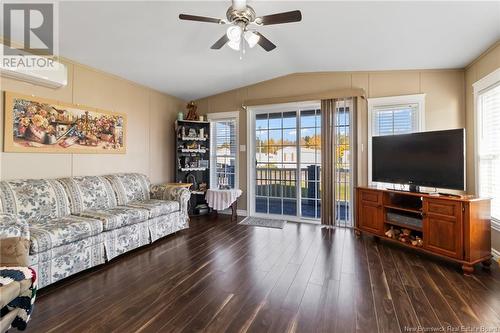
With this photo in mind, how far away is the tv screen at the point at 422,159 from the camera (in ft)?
9.24

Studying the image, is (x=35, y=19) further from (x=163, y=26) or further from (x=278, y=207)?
(x=278, y=207)

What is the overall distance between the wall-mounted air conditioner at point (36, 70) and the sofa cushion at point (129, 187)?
142cm

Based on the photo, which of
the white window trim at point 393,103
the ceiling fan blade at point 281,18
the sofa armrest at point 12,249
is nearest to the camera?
the sofa armrest at point 12,249

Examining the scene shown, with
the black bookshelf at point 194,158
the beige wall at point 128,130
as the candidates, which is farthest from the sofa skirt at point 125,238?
the black bookshelf at point 194,158

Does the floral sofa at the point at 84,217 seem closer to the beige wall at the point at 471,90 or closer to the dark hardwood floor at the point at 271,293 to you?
the dark hardwood floor at the point at 271,293

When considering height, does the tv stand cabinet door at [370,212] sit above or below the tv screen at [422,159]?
below

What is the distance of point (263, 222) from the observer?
15.1 ft

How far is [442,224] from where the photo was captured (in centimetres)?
276

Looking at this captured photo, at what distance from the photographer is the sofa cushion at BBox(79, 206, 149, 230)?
2.80 meters

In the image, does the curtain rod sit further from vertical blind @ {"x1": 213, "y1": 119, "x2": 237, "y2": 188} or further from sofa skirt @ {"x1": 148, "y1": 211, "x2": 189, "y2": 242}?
sofa skirt @ {"x1": 148, "y1": 211, "x2": 189, "y2": 242}

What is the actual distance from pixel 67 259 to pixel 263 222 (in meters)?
3.03

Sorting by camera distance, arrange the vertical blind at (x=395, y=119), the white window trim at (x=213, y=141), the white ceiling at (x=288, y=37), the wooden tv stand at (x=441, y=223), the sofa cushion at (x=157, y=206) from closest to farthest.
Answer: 1. the white ceiling at (x=288, y=37)
2. the wooden tv stand at (x=441, y=223)
3. the sofa cushion at (x=157, y=206)
4. the vertical blind at (x=395, y=119)
5. the white window trim at (x=213, y=141)

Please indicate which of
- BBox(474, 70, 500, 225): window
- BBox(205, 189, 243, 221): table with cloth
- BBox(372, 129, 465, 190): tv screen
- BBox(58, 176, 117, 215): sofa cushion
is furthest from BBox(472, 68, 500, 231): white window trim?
BBox(58, 176, 117, 215): sofa cushion

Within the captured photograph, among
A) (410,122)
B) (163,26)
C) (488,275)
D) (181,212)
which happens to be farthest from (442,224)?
(163,26)
